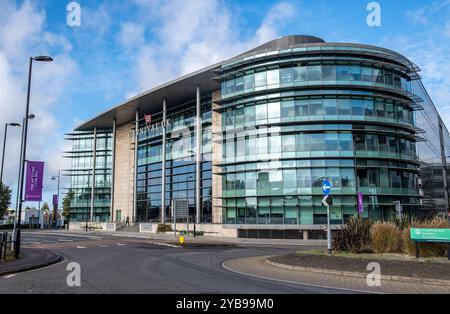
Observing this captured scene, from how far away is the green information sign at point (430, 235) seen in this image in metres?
14.3

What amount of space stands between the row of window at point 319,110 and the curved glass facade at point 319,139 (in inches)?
4.1

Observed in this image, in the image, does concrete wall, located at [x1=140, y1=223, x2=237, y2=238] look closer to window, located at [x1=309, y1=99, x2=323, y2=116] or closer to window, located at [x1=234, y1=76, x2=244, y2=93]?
window, located at [x1=309, y1=99, x2=323, y2=116]

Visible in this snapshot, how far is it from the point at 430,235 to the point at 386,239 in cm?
293

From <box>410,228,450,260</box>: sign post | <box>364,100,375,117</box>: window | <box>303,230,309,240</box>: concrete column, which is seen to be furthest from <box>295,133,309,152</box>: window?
<box>410,228,450,260</box>: sign post

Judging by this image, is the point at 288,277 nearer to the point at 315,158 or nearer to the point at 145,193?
the point at 315,158

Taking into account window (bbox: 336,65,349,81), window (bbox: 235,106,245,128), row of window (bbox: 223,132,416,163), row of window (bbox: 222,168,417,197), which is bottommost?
row of window (bbox: 222,168,417,197)

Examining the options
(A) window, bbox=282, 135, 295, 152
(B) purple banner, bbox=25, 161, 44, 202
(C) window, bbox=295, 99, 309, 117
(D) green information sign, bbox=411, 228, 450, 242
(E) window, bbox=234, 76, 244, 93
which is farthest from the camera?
(E) window, bbox=234, 76, 244, 93

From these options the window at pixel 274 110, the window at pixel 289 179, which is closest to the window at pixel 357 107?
the window at pixel 274 110

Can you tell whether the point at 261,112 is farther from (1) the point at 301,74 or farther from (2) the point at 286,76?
(1) the point at 301,74

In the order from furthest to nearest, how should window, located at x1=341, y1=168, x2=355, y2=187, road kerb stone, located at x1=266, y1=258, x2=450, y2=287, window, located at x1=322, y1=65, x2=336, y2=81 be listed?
1. window, located at x1=322, y1=65, x2=336, y2=81
2. window, located at x1=341, y1=168, x2=355, y2=187
3. road kerb stone, located at x1=266, y1=258, x2=450, y2=287

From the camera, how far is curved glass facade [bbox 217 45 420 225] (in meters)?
41.1

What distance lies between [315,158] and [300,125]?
3807mm

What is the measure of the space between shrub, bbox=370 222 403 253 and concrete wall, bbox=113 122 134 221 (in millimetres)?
57483
